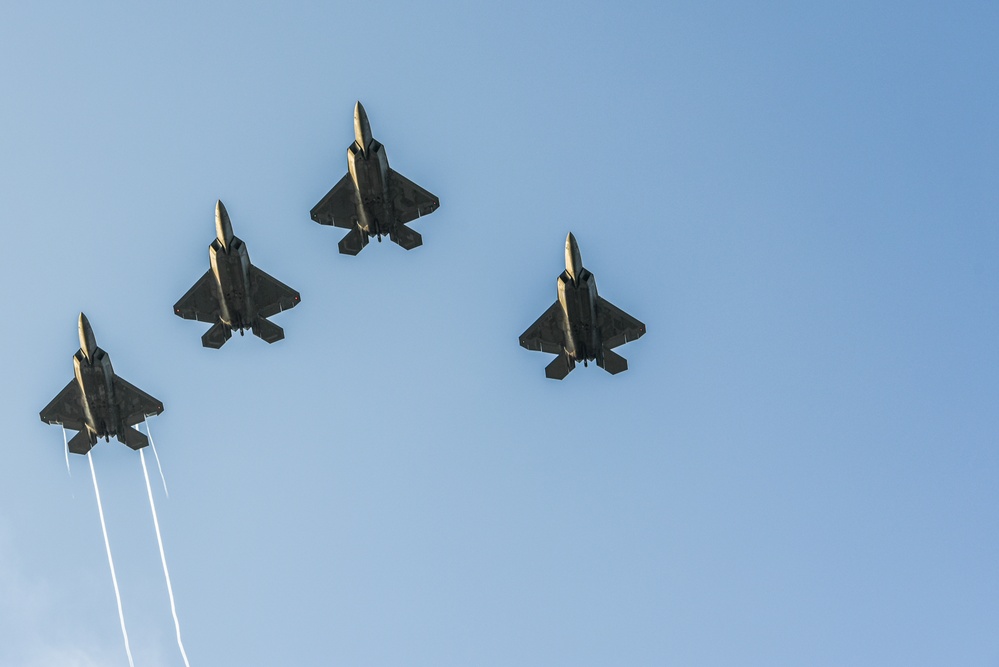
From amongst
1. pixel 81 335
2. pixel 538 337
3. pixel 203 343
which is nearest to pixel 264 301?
pixel 203 343

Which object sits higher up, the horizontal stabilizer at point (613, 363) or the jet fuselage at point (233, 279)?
the jet fuselage at point (233, 279)

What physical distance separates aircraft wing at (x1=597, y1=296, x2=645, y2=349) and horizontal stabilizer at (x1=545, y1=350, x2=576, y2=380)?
101 inches

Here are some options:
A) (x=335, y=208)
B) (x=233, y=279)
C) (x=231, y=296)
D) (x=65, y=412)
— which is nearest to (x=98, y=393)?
(x=65, y=412)

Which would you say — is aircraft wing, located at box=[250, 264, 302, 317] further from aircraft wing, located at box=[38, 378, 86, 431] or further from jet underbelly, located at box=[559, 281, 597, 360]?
jet underbelly, located at box=[559, 281, 597, 360]

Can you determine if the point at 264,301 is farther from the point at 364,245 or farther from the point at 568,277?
the point at 568,277

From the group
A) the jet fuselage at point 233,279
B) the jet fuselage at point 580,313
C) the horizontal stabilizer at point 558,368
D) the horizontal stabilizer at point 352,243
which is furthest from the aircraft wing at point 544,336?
the jet fuselage at point 233,279

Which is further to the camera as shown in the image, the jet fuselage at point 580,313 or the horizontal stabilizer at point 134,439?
the horizontal stabilizer at point 134,439

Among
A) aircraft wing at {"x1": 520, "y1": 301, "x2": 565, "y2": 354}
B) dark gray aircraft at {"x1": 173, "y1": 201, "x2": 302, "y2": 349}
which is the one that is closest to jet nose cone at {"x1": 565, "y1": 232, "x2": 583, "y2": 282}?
aircraft wing at {"x1": 520, "y1": 301, "x2": 565, "y2": 354}

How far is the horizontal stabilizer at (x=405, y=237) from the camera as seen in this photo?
60.9 m

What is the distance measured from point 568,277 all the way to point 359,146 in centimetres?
1118

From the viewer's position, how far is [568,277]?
183ft

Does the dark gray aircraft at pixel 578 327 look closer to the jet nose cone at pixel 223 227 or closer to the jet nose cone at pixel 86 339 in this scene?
the jet nose cone at pixel 223 227

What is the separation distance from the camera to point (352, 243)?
204 feet

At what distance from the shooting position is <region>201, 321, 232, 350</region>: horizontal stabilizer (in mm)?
59812
